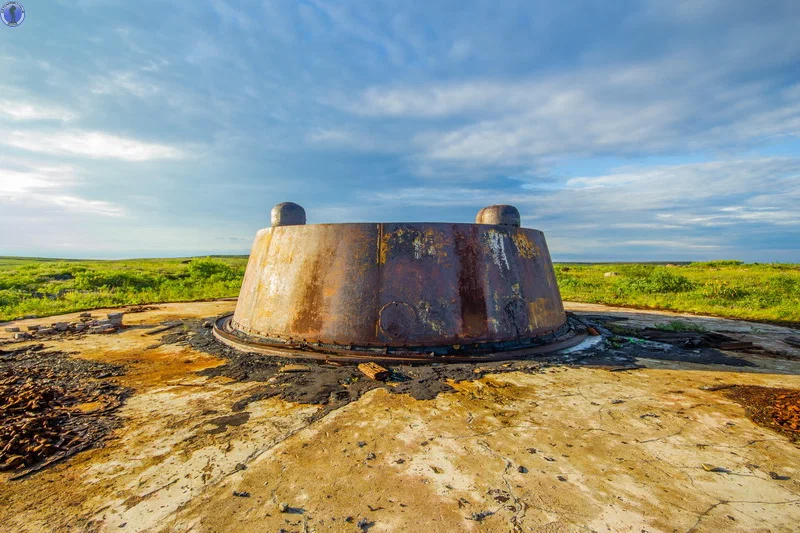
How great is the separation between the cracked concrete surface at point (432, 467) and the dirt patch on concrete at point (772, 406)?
13cm

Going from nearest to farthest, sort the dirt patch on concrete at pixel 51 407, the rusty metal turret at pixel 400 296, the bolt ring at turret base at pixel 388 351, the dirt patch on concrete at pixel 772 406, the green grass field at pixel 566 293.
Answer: the dirt patch on concrete at pixel 51 407
the dirt patch on concrete at pixel 772 406
the bolt ring at turret base at pixel 388 351
the rusty metal turret at pixel 400 296
the green grass field at pixel 566 293

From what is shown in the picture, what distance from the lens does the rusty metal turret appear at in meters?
5.30

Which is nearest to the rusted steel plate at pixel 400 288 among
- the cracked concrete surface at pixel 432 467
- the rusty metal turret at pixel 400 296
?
the rusty metal turret at pixel 400 296

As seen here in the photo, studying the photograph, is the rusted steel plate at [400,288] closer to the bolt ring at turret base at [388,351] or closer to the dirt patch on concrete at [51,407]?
the bolt ring at turret base at [388,351]

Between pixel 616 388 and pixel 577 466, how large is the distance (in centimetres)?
202

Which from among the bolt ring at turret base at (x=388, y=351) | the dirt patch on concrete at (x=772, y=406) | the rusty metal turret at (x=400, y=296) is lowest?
the dirt patch on concrete at (x=772, y=406)

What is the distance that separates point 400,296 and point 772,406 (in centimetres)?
427

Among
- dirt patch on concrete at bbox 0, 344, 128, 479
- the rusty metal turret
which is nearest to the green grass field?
dirt patch on concrete at bbox 0, 344, 128, 479

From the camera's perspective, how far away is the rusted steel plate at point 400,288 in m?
5.31

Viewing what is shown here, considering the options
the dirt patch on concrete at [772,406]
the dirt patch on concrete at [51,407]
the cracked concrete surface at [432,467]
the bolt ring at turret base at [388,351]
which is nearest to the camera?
the cracked concrete surface at [432,467]

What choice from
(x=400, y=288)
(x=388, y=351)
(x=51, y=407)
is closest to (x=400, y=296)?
(x=400, y=288)

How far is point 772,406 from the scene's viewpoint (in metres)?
3.86

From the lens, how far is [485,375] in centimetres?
485

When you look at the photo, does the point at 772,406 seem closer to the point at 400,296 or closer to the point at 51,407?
the point at 400,296
